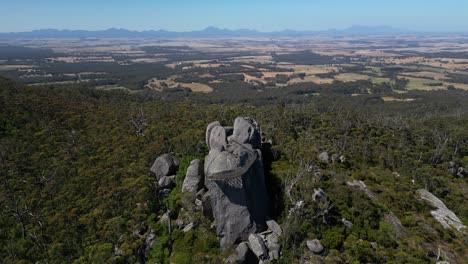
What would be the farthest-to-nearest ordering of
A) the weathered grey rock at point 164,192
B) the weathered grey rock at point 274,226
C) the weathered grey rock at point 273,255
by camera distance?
the weathered grey rock at point 164,192 < the weathered grey rock at point 274,226 < the weathered grey rock at point 273,255

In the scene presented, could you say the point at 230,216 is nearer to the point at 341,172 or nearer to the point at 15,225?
the point at 341,172

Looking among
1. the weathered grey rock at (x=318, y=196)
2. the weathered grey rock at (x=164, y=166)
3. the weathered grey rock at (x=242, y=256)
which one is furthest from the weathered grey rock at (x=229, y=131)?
the weathered grey rock at (x=242, y=256)

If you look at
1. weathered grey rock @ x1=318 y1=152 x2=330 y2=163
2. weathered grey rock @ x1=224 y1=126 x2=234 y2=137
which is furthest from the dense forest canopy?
weathered grey rock @ x1=224 y1=126 x2=234 y2=137

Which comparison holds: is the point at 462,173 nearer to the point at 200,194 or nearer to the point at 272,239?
the point at 272,239

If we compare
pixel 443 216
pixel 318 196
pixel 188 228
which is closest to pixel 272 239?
pixel 318 196

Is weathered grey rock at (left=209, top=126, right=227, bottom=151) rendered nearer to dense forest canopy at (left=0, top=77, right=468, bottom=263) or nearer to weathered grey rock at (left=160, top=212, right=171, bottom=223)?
dense forest canopy at (left=0, top=77, right=468, bottom=263)

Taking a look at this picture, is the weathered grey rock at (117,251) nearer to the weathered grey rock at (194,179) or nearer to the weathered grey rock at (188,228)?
the weathered grey rock at (188,228)

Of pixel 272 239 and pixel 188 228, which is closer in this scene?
pixel 272 239

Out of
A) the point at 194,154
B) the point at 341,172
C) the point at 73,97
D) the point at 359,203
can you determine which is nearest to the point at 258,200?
the point at 359,203
